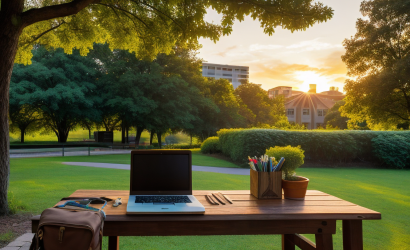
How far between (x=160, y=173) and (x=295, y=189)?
127 centimetres

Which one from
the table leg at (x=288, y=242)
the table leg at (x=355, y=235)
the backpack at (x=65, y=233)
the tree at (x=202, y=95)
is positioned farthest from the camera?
the tree at (x=202, y=95)

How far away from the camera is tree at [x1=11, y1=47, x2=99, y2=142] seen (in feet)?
81.0

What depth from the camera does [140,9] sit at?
7.57 metres

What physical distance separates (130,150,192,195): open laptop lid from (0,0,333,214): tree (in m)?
3.80

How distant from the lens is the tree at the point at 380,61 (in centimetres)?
2366

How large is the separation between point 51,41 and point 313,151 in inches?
521

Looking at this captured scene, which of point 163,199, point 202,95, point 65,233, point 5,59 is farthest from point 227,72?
point 65,233

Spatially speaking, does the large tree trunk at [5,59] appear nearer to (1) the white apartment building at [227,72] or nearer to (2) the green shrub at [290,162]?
(2) the green shrub at [290,162]

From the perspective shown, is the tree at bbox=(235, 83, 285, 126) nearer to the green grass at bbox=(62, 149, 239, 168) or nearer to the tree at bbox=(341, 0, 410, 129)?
the tree at bbox=(341, 0, 410, 129)

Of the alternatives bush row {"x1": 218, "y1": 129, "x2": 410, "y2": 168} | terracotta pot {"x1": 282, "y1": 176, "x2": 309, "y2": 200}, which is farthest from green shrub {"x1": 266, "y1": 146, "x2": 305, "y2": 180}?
bush row {"x1": 218, "y1": 129, "x2": 410, "y2": 168}

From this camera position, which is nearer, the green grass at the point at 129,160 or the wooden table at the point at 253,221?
the wooden table at the point at 253,221

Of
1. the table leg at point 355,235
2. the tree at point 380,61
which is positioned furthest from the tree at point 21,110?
the tree at point 380,61

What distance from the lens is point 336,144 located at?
1634 centimetres

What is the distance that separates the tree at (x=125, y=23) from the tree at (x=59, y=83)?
17.1 meters
